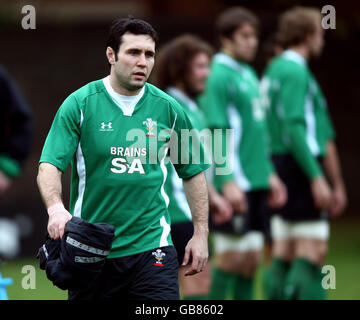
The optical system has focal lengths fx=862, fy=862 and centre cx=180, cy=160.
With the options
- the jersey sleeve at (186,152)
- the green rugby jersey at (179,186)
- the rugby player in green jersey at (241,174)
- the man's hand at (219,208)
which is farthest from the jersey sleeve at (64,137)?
the rugby player in green jersey at (241,174)

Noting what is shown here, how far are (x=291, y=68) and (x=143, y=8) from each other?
10.8 metres

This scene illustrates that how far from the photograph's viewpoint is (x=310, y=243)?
7004mm

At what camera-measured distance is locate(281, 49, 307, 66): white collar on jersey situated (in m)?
7.27

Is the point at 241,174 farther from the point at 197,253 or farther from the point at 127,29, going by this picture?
the point at 127,29

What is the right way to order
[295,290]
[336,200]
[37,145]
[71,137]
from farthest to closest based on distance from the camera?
[37,145] < [336,200] < [295,290] < [71,137]

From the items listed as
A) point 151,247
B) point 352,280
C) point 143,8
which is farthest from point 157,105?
point 143,8

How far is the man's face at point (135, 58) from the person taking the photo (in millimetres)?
4102

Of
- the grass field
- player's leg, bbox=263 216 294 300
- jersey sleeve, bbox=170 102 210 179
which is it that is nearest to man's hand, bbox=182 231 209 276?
jersey sleeve, bbox=170 102 210 179

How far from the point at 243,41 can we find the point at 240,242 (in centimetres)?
171

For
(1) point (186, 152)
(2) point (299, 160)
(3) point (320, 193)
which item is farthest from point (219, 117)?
(1) point (186, 152)

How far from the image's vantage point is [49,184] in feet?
13.1

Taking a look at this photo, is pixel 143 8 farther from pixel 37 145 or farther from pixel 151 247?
pixel 151 247

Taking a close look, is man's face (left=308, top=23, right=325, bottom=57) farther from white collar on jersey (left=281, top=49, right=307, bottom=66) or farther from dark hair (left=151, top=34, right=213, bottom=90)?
dark hair (left=151, top=34, right=213, bottom=90)

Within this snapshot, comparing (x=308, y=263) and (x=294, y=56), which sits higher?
(x=294, y=56)
